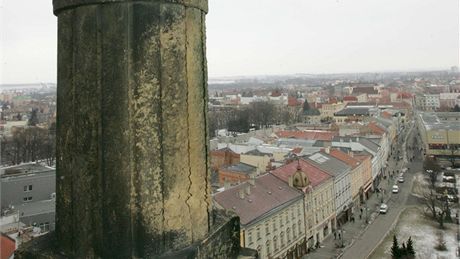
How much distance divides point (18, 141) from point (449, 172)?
2100 inches

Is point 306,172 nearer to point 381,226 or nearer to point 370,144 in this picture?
point 381,226

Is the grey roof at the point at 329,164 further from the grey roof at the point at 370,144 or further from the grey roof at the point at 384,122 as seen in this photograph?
the grey roof at the point at 384,122

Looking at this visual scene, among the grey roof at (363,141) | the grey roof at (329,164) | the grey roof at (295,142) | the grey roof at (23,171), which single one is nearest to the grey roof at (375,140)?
the grey roof at (363,141)

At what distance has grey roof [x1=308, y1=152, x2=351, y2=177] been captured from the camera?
32406mm

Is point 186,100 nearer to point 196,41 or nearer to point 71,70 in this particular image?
point 196,41

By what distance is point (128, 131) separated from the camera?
230 centimetres

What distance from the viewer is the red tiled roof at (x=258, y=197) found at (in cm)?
2139

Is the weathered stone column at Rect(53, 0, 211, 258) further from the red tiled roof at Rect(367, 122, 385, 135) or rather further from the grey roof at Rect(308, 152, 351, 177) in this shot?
the red tiled roof at Rect(367, 122, 385, 135)

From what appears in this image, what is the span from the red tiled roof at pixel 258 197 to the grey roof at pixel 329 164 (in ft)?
22.3

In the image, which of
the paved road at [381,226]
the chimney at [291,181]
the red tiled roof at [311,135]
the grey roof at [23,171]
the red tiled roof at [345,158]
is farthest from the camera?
the red tiled roof at [311,135]

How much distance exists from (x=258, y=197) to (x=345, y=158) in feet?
53.8

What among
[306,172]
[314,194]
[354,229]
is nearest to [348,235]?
[354,229]

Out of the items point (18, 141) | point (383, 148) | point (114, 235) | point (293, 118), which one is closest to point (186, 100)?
point (114, 235)

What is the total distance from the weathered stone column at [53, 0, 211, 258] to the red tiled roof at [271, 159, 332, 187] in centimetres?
2525
